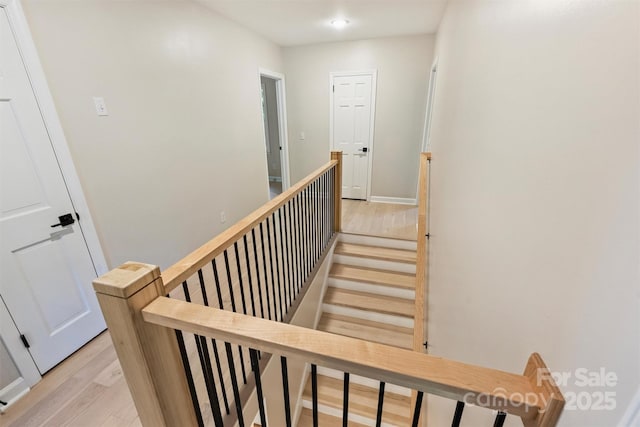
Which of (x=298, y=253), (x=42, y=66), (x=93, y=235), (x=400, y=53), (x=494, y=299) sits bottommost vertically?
(x=298, y=253)

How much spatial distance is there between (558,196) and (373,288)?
262 cm

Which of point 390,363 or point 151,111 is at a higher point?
point 151,111

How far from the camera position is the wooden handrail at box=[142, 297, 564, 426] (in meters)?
0.48

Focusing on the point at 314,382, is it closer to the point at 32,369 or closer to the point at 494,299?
the point at 494,299

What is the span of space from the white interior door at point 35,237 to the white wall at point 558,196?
2362 millimetres

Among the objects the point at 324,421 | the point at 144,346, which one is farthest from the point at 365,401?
the point at 144,346

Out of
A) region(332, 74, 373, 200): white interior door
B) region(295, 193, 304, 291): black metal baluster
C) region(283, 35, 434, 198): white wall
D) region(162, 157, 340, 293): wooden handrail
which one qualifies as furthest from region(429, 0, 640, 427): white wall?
region(332, 74, 373, 200): white interior door

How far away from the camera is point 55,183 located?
1.66 m

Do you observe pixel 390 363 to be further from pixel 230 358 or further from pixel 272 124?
pixel 272 124

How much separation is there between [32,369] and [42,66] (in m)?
1.82

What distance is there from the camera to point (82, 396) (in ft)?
5.22

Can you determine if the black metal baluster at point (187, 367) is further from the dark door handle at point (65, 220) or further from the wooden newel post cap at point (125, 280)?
the dark door handle at point (65, 220)

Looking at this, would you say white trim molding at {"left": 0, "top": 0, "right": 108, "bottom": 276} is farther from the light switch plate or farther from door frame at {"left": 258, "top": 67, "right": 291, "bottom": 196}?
door frame at {"left": 258, "top": 67, "right": 291, "bottom": 196}

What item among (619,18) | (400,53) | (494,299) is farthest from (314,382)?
(400,53)
